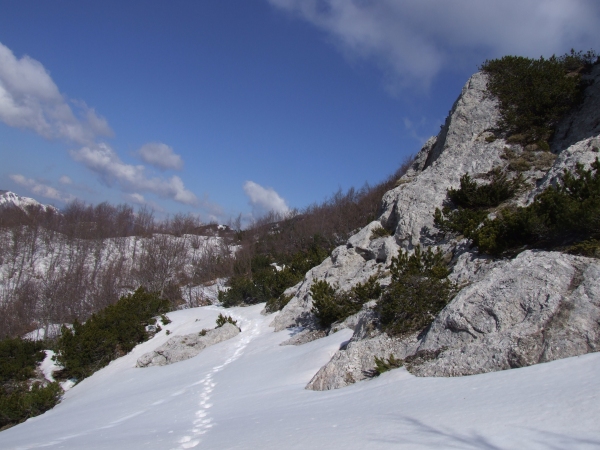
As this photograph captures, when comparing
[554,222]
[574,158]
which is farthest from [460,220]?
[554,222]

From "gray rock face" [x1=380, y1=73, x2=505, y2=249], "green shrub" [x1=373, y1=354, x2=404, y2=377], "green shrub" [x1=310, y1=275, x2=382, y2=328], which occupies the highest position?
"gray rock face" [x1=380, y1=73, x2=505, y2=249]

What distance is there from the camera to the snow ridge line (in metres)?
5.49

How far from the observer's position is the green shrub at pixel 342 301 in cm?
1276

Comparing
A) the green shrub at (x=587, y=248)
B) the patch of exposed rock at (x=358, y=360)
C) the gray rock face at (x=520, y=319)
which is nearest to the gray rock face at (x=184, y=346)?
the patch of exposed rock at (x=358, y=360)

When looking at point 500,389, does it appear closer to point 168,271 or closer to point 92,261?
point 168,271

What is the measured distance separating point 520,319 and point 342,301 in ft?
24.3

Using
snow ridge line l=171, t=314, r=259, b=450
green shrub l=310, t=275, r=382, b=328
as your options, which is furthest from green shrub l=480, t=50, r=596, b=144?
snow ridge line l=171, t=314, r=259, b=450

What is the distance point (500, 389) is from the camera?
15.5ft

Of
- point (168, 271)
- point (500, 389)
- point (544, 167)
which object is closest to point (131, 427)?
point (500, 389)

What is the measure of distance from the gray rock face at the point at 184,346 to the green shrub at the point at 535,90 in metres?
15.2

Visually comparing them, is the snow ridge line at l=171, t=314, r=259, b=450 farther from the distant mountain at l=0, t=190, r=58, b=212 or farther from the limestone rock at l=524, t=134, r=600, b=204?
the distant mountain at l=0, t=190, r=58, b=212

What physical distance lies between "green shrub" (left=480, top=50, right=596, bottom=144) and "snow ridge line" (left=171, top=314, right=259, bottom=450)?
14235mm

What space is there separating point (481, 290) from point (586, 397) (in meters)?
3.00

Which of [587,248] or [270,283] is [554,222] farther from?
[270,283]
